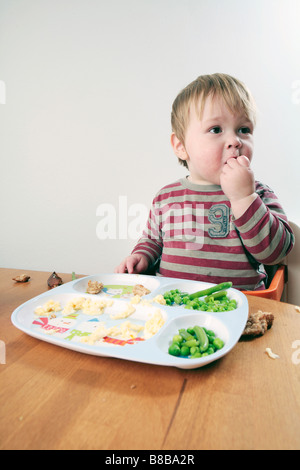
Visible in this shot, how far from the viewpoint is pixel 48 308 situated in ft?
1.92

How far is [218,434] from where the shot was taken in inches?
11.9

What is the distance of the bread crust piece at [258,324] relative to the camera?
0.50m

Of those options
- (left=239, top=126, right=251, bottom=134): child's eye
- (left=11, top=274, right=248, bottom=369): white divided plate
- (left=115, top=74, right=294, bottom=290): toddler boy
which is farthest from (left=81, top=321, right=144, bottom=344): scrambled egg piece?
(left=239, top=126, right=251, bottom=134): child's eye

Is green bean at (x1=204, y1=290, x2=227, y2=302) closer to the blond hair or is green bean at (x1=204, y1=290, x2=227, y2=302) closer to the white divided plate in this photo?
the white divided plate

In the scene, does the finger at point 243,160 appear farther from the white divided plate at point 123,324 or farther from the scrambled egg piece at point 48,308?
the scrambled egg piece at point 48,308

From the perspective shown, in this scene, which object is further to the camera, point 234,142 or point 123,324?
point 234,142

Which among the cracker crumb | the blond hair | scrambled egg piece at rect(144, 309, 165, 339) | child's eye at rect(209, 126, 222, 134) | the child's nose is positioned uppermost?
the blond hair

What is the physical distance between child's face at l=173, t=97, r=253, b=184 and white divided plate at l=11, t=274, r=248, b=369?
0.39m

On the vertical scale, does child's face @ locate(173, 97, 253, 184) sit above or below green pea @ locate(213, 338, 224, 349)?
above

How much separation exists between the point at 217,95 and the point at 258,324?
67 cm

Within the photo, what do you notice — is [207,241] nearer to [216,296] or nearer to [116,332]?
[216,296]

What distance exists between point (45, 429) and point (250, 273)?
0.79 metres

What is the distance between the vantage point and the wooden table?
0.98 feet

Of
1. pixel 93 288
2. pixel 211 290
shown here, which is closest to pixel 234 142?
pixel 211 290
